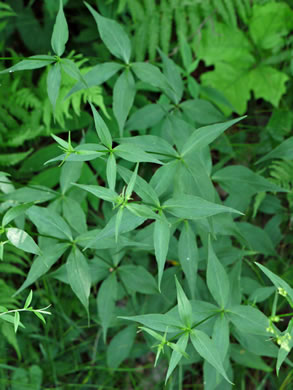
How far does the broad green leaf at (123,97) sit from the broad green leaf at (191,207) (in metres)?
0.59

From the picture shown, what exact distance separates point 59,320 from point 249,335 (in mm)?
1389

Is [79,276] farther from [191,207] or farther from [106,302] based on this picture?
[191,207]

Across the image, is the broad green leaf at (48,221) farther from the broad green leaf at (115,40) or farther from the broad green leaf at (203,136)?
the broad green leaf at (115,40)

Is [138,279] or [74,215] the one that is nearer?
[74,215]

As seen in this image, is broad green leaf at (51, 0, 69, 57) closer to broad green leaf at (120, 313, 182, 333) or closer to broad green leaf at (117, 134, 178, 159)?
broad green leaf at (117, 134, 178, 159)

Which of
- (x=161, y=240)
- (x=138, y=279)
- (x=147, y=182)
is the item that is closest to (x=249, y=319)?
(x=161, y=240)

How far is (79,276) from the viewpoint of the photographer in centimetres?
176

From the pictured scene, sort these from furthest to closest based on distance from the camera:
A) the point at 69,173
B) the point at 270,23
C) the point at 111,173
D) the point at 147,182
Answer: the point at 270,23, the point at 147,182, the point at 69,173, the point at 111,173

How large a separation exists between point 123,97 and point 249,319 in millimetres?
1173

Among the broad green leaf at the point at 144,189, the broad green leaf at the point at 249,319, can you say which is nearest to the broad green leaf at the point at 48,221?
the broad green leaf at the point at 144,189

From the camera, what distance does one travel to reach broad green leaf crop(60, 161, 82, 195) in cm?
202

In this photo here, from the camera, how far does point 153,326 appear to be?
1517 mm

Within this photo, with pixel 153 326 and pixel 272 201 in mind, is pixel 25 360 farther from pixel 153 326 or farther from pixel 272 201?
pixel 272 201

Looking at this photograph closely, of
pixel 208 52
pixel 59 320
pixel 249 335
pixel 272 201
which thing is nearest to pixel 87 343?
pixel 59 320
